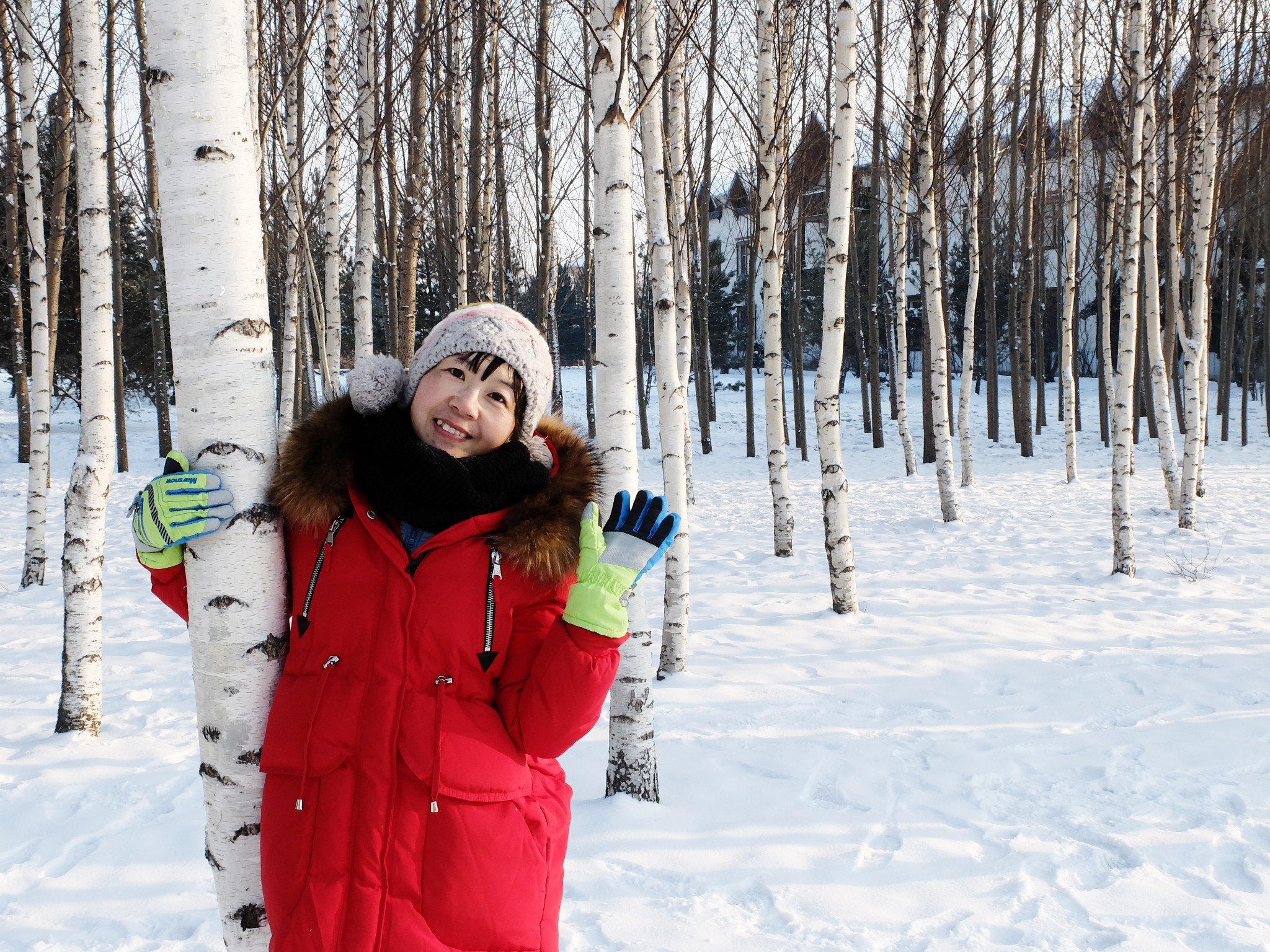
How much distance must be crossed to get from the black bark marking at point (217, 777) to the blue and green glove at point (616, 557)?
2.13 ft

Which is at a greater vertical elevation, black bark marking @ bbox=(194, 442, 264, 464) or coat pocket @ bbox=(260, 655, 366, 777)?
black bark marking @ bbox=(194, 442, 264, 464)

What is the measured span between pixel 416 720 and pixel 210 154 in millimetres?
1019

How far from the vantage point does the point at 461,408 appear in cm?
155

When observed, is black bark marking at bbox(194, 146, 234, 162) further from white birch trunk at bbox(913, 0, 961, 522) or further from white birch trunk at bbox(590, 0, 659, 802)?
white birch trunk at bbox(913, 0, 961, 522)

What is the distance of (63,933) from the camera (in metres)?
2.31

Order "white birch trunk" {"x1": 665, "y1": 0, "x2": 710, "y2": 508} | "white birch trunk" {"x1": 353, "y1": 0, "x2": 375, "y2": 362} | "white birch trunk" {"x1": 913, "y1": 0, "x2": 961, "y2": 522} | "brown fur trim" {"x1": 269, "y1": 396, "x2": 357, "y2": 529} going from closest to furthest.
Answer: "brown fur trim" {"x1": 269, "y1": 396, "x2": 357, "y2": 529} → "white birch trunk" {"x1": 665, "y1": 0, "x2": 710, "y2": 508} → "white birch trunk" {"x1": 353, "y1": 0, "x2": 375, "y2": 362} → "white birch trunk" {"x1": 913, "y1": 0, "x2": 961, "y2": 522}

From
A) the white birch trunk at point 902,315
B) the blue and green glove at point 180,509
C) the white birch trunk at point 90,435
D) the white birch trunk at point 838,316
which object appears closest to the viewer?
the blue and green glove at point 180,509

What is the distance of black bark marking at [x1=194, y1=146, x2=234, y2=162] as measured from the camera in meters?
1.29

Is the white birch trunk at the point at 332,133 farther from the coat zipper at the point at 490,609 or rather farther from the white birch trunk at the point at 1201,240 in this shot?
the white birch trunk at the point at 1201,240

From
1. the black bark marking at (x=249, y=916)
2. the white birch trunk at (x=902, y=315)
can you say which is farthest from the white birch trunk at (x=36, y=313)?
the white birch trunk at (x=902, y=315)

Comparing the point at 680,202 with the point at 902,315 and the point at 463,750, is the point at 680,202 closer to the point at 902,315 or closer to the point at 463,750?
the point at 902,315

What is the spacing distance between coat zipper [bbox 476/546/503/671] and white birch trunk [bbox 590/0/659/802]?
48.9 inches

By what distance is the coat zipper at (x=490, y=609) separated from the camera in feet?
4.66

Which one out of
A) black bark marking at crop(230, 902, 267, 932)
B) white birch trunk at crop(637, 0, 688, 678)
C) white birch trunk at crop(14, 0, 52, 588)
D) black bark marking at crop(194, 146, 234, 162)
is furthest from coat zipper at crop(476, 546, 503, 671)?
white birch trunk at crop(14, 0, 52, 588)
